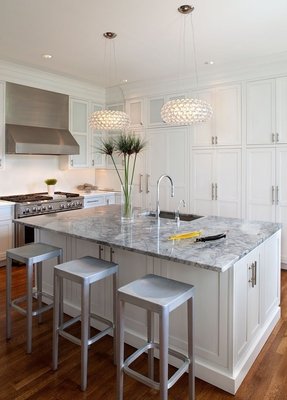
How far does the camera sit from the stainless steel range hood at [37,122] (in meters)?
4.50

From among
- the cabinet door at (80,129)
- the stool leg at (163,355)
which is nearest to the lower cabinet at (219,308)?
the stool leg at (163,355)

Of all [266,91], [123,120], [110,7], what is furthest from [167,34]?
[266,91]

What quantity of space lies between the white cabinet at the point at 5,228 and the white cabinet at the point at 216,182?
2.73 metres

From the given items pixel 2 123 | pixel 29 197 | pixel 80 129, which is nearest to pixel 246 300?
pixel 29 197

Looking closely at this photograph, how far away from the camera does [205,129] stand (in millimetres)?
4754

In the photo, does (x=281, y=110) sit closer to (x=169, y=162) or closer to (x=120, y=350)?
(x=169, y=162)

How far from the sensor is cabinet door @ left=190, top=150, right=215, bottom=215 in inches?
187

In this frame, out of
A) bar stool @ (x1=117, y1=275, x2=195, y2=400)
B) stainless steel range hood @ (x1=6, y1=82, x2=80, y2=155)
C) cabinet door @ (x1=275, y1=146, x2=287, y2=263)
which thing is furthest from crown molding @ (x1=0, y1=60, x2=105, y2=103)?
bar stool @ (x1=117, y1=275, x2=195, y2=400)

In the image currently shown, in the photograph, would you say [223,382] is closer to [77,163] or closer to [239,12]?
[239,12]

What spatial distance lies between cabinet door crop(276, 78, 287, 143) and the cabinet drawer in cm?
374

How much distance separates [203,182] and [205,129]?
82cm

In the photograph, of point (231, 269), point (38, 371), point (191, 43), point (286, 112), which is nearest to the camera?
point (231, 269)

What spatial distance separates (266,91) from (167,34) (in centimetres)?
165

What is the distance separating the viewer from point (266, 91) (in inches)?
165
